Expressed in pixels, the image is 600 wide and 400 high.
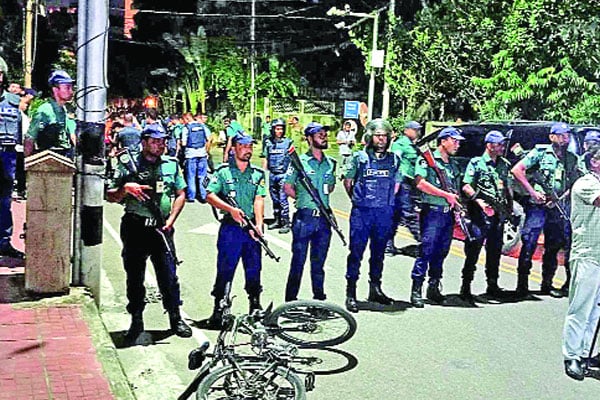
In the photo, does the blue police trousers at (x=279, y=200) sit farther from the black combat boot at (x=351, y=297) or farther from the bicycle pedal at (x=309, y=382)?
the bicycle pedal at (x=309, y=382)

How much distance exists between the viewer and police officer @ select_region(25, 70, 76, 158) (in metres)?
7.98

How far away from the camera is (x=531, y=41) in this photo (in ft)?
59.2

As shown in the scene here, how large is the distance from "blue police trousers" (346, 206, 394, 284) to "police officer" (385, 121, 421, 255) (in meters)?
0.89

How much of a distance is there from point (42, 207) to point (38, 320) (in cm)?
96

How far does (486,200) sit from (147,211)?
12.4ft

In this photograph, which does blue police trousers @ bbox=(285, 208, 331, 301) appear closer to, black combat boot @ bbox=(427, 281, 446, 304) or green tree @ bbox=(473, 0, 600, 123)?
black combat boot @ bbox=(427, 281, 446, 304)

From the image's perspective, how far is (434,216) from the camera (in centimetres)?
849

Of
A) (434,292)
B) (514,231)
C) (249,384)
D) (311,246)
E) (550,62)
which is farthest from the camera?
(550,62)

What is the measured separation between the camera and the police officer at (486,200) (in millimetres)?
8680

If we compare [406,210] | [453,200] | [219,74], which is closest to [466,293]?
[453,200]

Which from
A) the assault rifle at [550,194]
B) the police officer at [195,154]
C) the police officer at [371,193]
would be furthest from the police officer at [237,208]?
the police officer at [195,154]

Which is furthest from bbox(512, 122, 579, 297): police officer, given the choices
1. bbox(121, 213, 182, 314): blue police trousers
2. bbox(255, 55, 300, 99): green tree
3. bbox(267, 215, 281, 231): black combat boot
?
bbox(255, 55, 300, 99): green tree

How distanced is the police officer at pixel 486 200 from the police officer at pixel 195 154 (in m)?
6.08

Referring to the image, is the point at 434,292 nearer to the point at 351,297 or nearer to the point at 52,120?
the point at 351,297
